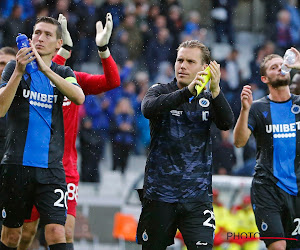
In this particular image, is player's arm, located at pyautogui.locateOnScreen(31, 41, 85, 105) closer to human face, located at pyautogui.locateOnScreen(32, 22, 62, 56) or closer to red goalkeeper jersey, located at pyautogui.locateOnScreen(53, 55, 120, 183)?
human face, located at pyautogui.locateOnScreen(32, 22, 62, 56)

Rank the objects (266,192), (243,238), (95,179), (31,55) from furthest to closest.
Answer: (95,179) < (243,238) < (266,192) < (31,55)

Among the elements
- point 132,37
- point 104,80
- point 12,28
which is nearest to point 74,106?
point 104,80

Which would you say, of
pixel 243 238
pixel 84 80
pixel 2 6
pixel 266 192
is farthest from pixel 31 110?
pixel 2 6

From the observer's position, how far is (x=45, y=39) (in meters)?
6.39

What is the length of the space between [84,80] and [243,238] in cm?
442

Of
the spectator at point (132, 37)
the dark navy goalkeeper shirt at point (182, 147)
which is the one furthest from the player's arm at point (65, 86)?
the spectator at point (132, 37)

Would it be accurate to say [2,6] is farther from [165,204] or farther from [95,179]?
[165,204]

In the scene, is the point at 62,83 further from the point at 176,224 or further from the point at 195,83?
the point at 176,224

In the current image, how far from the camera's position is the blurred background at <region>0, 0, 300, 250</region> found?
37.3 feet

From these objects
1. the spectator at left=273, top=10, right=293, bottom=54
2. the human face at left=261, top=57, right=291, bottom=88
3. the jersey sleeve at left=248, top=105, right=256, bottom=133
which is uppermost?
the spectator at left=273, top=10, right=293, bottom=54

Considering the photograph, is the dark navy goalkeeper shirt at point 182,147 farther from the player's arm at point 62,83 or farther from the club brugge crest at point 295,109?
the club brugge crest at point 295,109

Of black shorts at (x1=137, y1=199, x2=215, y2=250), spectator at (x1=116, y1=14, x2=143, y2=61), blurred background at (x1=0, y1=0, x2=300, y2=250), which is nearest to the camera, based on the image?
black shorts at (x1=137, y1=199, x2=215, y2=250)

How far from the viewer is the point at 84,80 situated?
748 cm

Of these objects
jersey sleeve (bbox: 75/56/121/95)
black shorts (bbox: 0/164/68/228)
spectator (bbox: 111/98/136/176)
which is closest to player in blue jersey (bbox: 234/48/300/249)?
jersey sleeve (bbox: 75/56/121/95)
